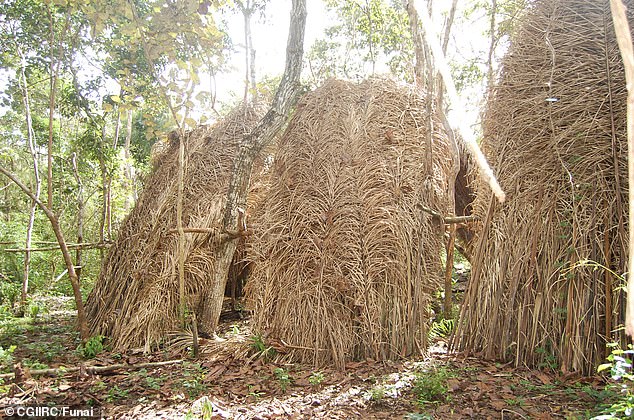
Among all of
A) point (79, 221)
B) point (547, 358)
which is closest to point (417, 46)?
point (547, 358)

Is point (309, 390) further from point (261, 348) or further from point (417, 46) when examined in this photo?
point (417, 46)

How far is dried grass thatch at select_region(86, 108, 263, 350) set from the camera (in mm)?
4855

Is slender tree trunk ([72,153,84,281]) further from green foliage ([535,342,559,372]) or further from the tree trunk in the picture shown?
green foliage ([535,342,559,372])

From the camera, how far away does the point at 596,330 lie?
3.05 m

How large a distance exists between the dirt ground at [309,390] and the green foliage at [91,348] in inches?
5.8

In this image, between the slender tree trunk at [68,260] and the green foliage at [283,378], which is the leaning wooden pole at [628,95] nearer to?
the green foliage at [283,378]

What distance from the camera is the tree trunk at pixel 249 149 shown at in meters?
4.85

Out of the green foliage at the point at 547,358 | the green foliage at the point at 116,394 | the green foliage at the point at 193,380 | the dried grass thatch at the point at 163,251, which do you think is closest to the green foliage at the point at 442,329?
the green foliage at the point at 547,358

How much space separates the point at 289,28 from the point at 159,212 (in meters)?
2.91

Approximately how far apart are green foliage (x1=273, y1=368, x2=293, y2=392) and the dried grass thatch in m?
1.65

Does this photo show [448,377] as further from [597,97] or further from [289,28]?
[289,28]

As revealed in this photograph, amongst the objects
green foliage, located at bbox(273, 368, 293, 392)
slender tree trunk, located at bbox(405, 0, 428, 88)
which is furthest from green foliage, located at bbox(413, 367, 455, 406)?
slender tree trunk, located at bbox(405, 0, 428, 88)

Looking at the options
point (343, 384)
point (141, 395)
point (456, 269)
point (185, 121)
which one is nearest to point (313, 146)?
point (185, 121)

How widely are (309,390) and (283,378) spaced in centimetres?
26
